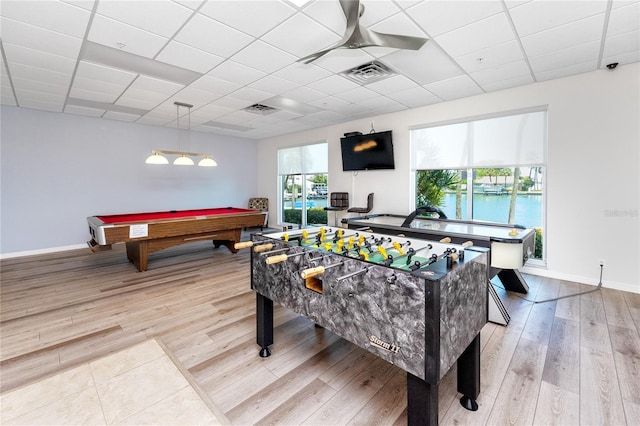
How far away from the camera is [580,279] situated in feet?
12.5

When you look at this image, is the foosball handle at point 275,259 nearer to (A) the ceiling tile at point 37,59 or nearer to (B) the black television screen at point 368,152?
(A) the ceiling tile at point 37,59

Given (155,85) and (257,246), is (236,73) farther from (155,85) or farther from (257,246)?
(257,246)

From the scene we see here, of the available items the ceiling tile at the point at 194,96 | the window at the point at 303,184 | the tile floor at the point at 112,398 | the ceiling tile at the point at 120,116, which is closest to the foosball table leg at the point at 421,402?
the tile floor at the point at 112,398

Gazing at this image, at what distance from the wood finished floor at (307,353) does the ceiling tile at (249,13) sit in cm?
279

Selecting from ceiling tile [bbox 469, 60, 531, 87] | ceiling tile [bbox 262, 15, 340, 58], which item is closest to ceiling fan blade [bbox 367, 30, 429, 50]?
ceiling tile [bbox 262, 15, 340, 58]

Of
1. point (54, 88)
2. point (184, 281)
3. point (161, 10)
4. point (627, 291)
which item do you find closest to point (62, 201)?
point (54, 88)

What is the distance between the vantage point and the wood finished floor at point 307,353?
1.69 meters

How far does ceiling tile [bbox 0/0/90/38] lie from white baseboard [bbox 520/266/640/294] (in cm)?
599

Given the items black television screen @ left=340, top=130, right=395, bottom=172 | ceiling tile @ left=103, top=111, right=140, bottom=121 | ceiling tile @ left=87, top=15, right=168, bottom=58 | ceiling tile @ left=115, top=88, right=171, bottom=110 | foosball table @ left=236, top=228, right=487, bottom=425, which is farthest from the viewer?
ceiling tile @ left=103, top=111, right=140, bottom=121

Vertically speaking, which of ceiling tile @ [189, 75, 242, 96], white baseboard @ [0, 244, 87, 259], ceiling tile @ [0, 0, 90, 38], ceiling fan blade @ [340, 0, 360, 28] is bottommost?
white baseboard @ [0, 244, 87, 259]

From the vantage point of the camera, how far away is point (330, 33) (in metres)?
2.74

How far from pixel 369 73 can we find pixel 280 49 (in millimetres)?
1266

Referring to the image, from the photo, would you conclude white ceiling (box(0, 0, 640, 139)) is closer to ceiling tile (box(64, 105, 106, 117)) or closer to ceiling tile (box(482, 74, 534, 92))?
ceiling tile (box(482, 74, 534, 92))

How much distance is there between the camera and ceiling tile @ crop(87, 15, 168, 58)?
2.58m
